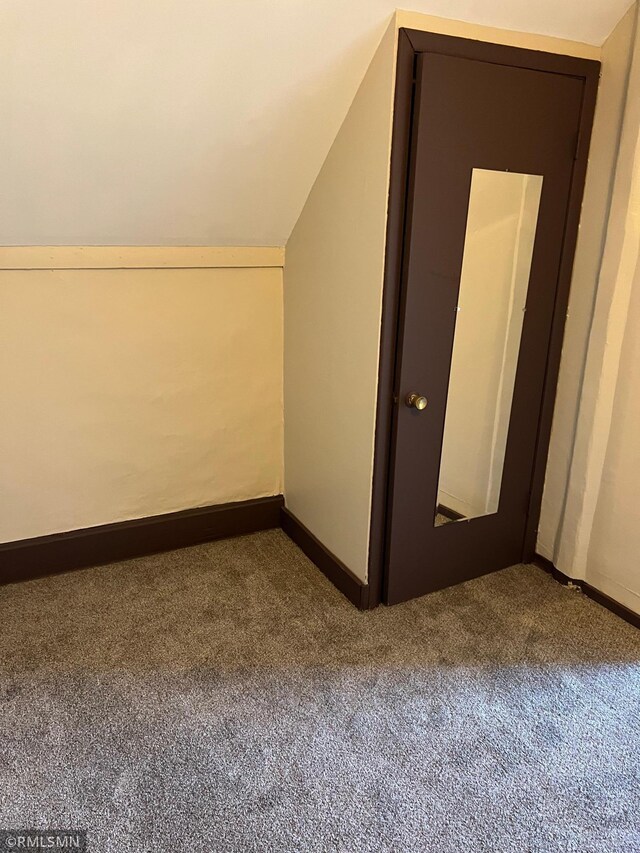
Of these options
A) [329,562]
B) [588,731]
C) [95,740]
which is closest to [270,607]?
[329,562]

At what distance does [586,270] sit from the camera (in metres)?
2.17

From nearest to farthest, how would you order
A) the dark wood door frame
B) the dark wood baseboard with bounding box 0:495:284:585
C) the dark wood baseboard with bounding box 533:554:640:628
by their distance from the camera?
the dark wood door frame, the dark wood baseboard with bounding box 533:554:640:628, the dark wood baseboard with bounding box 0:495:284:585

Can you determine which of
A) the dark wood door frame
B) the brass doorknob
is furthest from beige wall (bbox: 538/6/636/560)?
Answer: the brass doorknob

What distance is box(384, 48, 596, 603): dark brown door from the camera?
1.85 m

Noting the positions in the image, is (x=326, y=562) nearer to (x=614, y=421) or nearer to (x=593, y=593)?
(x=593, y=593)

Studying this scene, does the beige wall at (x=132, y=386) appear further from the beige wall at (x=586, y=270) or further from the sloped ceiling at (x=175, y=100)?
the beige wall at (x=586, y=270)

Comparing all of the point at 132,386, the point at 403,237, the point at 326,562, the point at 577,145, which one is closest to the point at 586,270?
the point at 577,145

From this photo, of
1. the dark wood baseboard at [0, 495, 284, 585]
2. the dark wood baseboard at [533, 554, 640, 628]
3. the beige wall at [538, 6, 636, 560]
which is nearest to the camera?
the beige wall at [538, 6, 636, 560]

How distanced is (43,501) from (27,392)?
424mm

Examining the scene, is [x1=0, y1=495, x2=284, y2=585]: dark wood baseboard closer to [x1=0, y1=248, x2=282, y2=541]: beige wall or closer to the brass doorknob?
[x1=0, y1=248, x2=282, y2=541]: beige wall

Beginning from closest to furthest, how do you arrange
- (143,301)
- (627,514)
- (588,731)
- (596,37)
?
(588,731) → (596,37) → (627,514) → (143,301)

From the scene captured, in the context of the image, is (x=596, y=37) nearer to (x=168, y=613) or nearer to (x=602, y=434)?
(x=602, y=434)

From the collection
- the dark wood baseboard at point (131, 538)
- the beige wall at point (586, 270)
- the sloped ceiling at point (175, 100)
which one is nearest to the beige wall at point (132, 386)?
the dark wood baseboard at point (131, 538)

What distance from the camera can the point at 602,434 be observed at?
2207 mm
